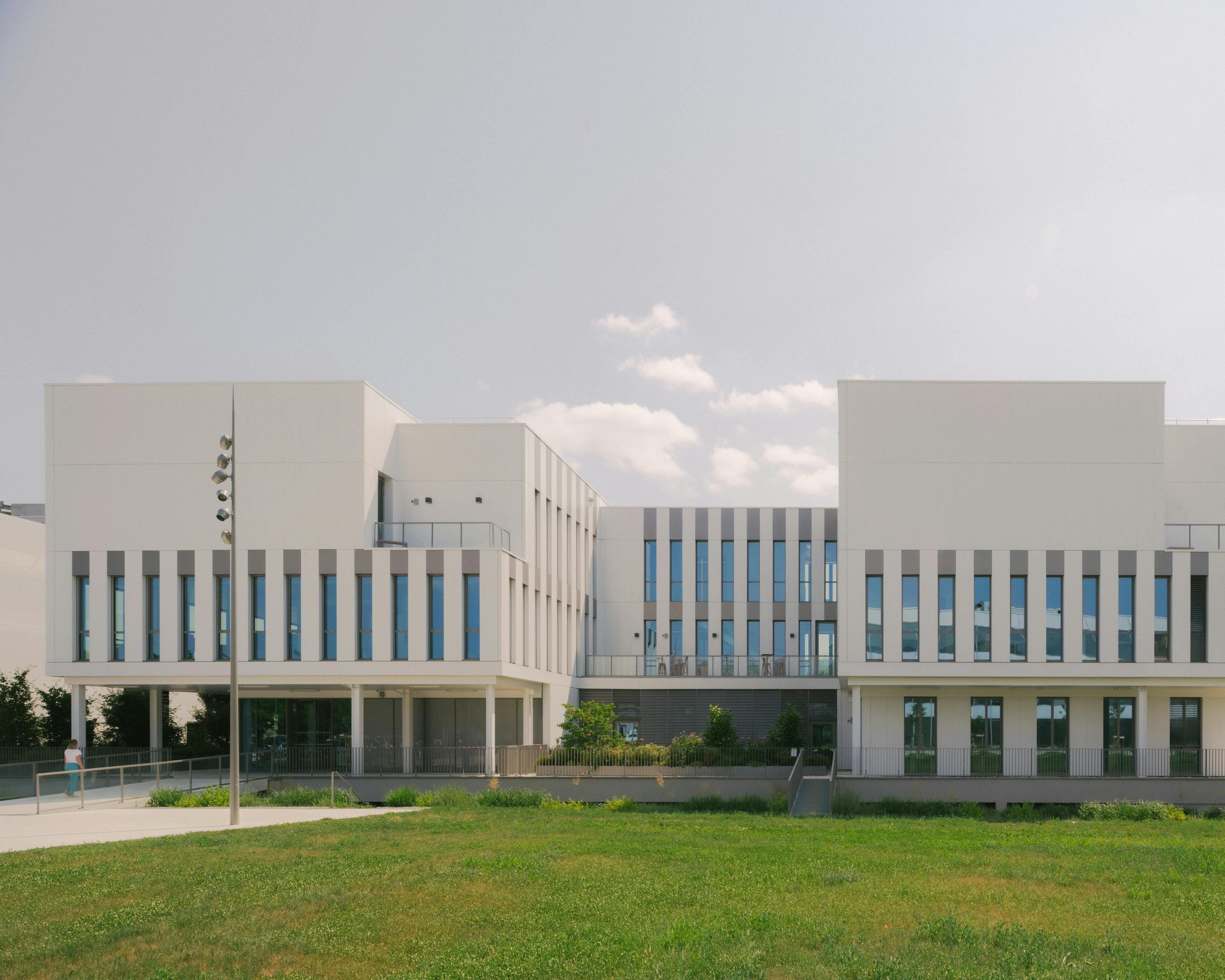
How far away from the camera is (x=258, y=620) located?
36.0 meters

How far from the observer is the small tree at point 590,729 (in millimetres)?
37031

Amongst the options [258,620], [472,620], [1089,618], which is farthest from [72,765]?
[1089,618]

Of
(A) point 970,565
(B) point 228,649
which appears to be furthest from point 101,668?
(A) point 970,565

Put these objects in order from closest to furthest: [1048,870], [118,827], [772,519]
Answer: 1. [1048,870]
2. [118,827]
3. [772,519]

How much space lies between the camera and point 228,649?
3631cm

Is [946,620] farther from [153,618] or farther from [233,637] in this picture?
[153,618]

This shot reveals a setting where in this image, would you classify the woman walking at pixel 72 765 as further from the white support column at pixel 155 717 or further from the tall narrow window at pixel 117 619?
the white support column at pixel 155 717

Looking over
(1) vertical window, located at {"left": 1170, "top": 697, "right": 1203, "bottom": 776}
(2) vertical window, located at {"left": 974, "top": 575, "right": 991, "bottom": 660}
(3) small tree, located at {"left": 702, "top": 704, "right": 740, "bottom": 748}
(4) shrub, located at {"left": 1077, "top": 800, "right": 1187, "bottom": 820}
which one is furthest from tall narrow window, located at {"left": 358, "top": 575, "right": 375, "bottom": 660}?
(1) vertical window, located at {"left": 1170, "top": 697, "right": 1203, "bottom": 776}

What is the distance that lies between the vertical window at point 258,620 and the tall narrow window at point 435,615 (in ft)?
16.1

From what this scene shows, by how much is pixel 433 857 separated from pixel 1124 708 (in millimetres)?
28755

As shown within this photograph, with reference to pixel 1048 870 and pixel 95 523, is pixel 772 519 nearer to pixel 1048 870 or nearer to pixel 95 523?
pixel 95 523

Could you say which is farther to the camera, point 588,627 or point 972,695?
point 588,627

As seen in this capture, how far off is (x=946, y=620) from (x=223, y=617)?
22341 millimetres

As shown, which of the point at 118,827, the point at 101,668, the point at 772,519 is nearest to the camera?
the point at 118,827
